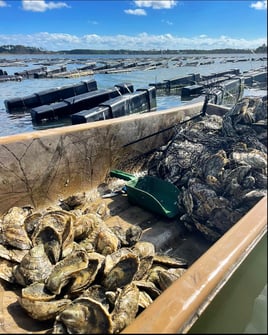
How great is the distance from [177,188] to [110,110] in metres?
4.41

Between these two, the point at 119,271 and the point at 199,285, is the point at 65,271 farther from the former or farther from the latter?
the point at 199,285

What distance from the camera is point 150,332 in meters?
1.35

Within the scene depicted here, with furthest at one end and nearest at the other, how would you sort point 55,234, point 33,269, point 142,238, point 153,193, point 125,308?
point 153,193 < point 142,238 < point 55,234 < point 33,269 < point 125,308

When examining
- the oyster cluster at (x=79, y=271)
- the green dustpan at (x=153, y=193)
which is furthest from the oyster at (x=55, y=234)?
the green dustpan at (x=153, y=193)

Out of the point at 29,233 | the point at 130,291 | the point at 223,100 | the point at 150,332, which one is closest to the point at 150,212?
the point at 29,233

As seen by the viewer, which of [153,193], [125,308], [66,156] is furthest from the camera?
[153,193]

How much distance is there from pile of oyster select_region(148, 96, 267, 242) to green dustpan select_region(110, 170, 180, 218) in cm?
16

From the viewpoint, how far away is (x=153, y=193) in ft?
16.6

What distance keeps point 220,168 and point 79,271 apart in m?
2.45

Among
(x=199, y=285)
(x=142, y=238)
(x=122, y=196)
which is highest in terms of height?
(x=199, y=285)

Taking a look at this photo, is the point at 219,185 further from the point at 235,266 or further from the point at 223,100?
the point at 223,100

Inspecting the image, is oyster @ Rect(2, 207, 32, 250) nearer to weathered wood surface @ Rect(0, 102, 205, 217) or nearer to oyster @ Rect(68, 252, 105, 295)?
weathered wood surface @ Rect(0, 102, 205, 217)

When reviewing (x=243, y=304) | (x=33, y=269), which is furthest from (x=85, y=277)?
(x=243, y=304)

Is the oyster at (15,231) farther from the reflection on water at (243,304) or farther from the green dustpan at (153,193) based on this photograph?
the reflection on water at (243,304)
